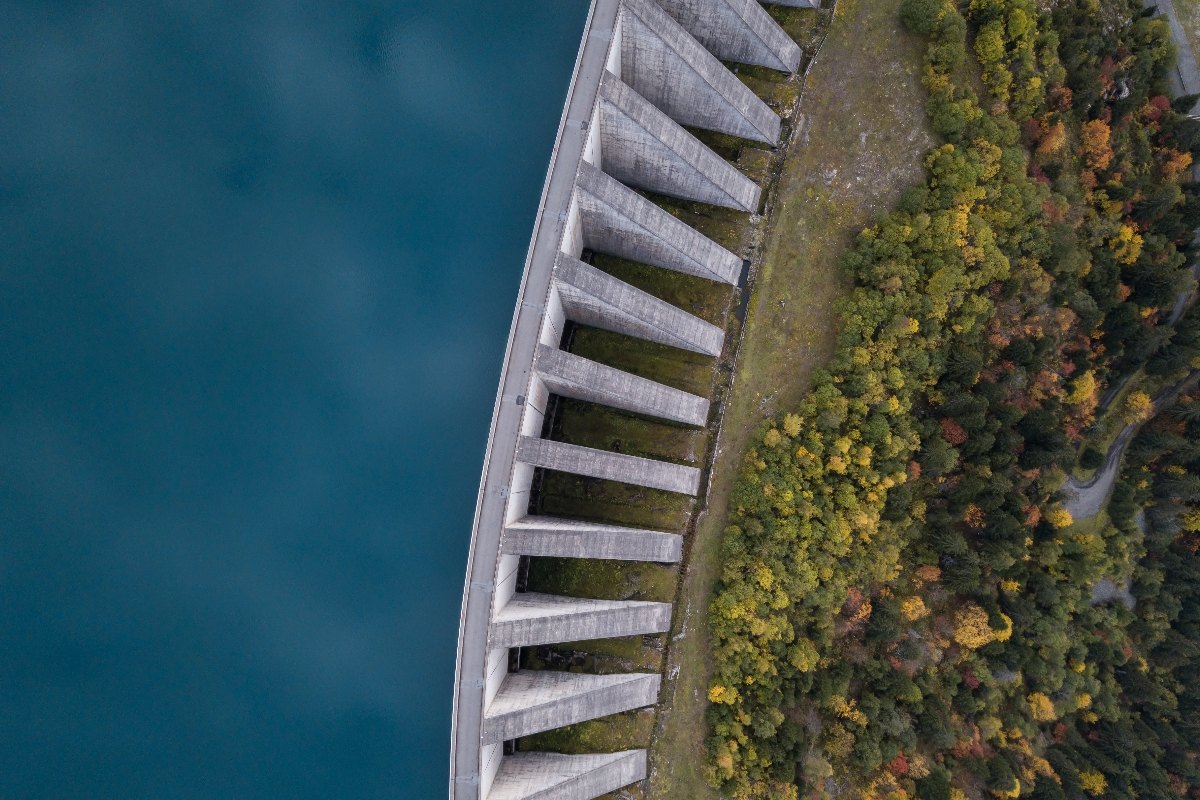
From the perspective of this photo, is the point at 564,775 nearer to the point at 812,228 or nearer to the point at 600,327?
the point at 600,327

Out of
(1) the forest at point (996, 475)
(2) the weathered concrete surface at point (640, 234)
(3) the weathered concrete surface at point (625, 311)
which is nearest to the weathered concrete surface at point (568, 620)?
(1) the forest at point (996, 475)

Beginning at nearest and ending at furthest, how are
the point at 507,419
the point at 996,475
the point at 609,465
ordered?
the point at 507,419
the point at 609,465
the point at 996,475

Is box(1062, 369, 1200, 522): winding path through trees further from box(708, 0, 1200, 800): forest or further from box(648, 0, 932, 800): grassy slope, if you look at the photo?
box(648, 0, 932, 800): grassy slope

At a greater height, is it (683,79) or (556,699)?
(683,79)

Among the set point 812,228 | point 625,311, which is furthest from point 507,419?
point 812,228

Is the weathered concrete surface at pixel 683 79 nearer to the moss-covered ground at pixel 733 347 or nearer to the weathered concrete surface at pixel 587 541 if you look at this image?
the moss-covered ground at pixel 733 347
